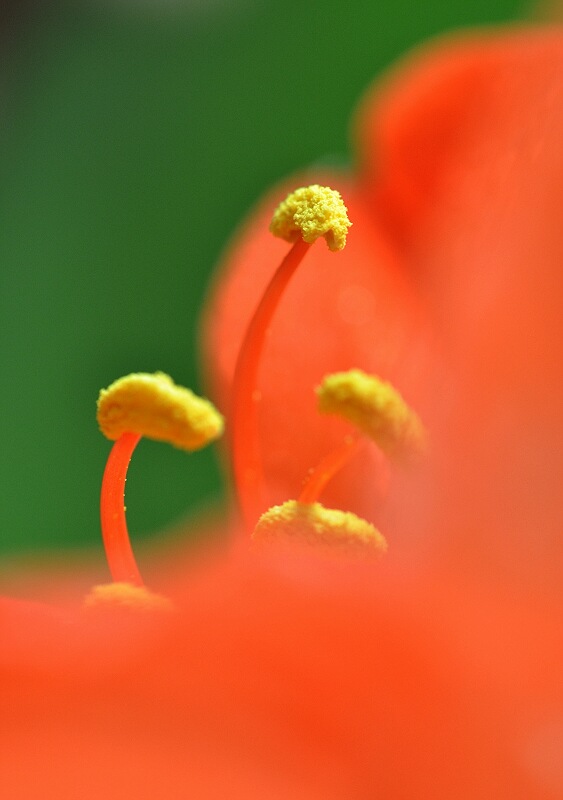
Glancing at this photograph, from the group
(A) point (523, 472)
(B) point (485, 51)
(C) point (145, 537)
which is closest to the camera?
(A) point (523, 472)

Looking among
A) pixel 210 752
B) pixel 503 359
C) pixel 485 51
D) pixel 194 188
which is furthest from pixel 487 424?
pixel 194 188

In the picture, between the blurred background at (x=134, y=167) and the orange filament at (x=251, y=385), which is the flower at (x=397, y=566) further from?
the blurred background at (x=134, y=167)

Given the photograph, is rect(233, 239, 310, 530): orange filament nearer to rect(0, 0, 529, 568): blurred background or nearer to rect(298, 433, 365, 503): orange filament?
rect(298, 433, 365, 503): orange filament

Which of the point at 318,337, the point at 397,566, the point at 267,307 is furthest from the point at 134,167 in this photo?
the point at 397,566

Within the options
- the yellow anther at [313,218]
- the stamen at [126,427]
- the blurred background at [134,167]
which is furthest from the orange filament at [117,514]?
the blurred background at [134,167]

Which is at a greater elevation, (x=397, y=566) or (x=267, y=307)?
(x=267, y=307)

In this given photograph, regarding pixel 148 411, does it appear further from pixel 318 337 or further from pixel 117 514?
pixel 318 337

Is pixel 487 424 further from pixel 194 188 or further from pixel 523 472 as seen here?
pixel 194 188

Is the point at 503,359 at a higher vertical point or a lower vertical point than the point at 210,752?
higher
